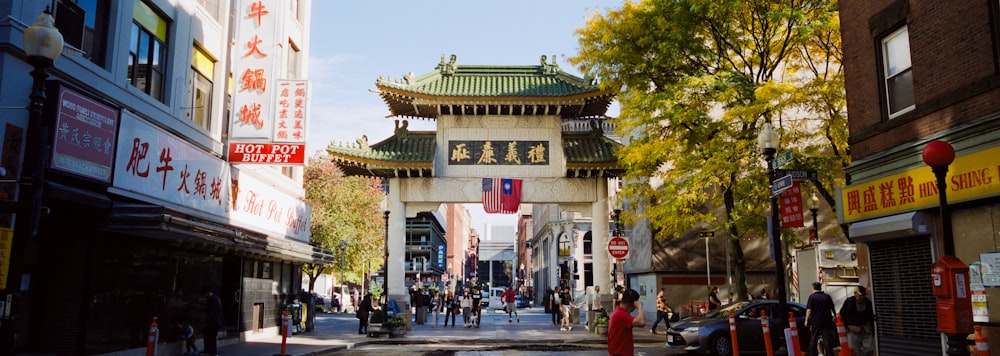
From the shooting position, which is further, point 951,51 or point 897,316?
point 897,316

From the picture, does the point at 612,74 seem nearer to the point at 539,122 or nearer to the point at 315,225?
the point at 539,122

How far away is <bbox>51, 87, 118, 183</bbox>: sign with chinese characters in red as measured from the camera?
11672 mm

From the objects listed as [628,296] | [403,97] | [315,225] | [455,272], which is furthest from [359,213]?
[455,272]

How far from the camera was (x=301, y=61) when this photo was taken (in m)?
26.2

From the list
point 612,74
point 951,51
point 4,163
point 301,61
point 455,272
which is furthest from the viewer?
point 455,272

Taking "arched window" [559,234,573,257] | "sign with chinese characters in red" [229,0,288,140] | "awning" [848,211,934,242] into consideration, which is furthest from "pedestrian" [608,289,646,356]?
"arched window" [559,234,573,257]

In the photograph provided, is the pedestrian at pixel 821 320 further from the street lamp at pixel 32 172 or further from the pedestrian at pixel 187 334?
the street lamp at pixel 32 172

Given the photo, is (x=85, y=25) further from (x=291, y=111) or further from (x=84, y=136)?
(x=291, y=111)

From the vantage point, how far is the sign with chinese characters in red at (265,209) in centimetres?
2012

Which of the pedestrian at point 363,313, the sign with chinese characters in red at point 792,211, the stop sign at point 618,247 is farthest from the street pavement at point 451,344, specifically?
the sign with chinese characters in red at point 792,211

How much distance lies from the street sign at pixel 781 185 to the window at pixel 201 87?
44.8ft

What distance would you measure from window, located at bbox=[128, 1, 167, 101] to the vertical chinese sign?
227cm

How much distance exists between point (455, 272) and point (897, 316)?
11972cm

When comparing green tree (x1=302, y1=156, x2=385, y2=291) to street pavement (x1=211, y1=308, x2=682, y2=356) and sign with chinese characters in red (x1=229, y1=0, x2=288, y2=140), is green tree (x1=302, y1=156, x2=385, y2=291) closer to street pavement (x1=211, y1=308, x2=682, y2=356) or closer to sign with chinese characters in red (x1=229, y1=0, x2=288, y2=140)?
street pavement (x1=211, y1=308, x2=682, y2=356)
